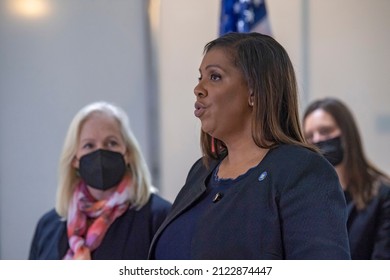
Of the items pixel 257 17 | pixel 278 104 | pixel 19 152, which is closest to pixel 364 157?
pixel 257 17

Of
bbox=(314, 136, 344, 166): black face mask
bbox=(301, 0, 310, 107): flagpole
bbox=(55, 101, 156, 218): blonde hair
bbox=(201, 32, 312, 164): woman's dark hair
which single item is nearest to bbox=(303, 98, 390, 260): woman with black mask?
bbox=(314, 136, 344, 166): black face mask

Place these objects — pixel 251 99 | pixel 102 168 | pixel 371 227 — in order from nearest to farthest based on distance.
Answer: pixel 251 99 → pixel 102 168 → pixel 371 227

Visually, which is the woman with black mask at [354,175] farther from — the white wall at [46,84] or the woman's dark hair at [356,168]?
the white wall at [46,84]

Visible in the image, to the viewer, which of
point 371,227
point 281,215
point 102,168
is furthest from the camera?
point 371,227

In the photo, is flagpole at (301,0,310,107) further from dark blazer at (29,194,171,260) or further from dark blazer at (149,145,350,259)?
dark blazer at (149,145,350,259)

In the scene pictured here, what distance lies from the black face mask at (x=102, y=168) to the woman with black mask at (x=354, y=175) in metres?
0.53

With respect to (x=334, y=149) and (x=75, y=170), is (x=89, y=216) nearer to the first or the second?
(x=75, y=170)

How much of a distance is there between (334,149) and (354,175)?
103mm

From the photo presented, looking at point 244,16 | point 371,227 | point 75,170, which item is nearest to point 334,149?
point 371,227

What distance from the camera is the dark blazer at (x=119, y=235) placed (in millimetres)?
1566

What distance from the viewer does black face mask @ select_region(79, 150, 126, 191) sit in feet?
5.28

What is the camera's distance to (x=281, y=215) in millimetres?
1071

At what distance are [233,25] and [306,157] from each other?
2.50 feet

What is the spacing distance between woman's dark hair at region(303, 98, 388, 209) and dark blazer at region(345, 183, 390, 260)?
20mm
